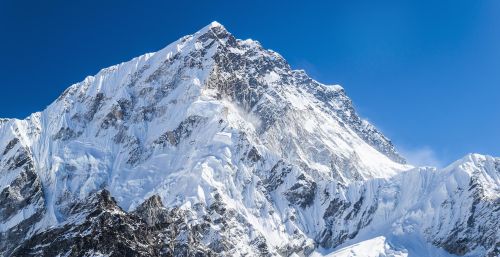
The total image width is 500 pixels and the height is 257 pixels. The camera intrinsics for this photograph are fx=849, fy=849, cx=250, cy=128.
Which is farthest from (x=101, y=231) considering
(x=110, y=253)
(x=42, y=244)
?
(x=42, y=244)

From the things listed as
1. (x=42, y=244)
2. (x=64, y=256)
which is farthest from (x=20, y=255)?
(x=64, y=256)

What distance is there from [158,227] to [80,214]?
1625cm

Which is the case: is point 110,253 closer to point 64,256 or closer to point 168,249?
point 64,256

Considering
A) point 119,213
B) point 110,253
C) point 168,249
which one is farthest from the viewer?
point 168,249

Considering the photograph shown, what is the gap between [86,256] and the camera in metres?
118

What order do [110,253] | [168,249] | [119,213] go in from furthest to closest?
[168,249] → [119,213] → [110,253]

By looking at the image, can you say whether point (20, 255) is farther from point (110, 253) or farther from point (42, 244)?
point (110, 253)

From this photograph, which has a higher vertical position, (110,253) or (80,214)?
(80,214)

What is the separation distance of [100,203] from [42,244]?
1111 cm

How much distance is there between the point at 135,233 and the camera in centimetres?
12331

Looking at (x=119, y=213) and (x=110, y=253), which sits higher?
(x=119, y=213)

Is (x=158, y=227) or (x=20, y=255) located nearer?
(x=20, y=255)

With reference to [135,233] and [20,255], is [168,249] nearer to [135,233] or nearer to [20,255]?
[135,233]

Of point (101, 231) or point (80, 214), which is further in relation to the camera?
point (80, 214)
